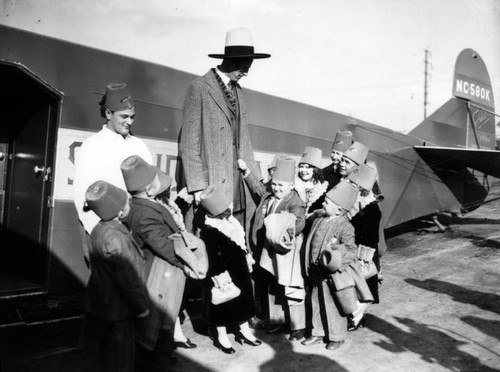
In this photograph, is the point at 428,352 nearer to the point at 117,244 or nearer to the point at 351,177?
the point at 351,177

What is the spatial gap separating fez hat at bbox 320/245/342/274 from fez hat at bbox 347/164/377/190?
2.81 ft

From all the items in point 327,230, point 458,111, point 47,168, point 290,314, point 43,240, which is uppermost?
point 458,111

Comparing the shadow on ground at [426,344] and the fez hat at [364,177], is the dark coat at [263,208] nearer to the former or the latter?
the fez hat at [364,177]

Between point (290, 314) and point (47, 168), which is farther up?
point (47, 168)

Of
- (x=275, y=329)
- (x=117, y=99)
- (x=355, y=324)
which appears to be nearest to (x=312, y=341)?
(x=275, y=329)

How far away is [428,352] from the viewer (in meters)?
3.17

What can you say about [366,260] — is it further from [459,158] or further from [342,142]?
[459,158]

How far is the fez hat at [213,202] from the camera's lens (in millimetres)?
3070

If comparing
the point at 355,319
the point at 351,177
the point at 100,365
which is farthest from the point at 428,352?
the point at 100,365

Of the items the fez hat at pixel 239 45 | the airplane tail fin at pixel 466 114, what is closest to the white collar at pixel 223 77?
the fez hat at pixel 239 45

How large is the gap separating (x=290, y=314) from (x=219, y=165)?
1251mm

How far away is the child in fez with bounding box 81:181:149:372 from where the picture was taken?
2.28 m

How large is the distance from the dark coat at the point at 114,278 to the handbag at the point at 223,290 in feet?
2.49

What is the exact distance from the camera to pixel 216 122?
3.43 metres
